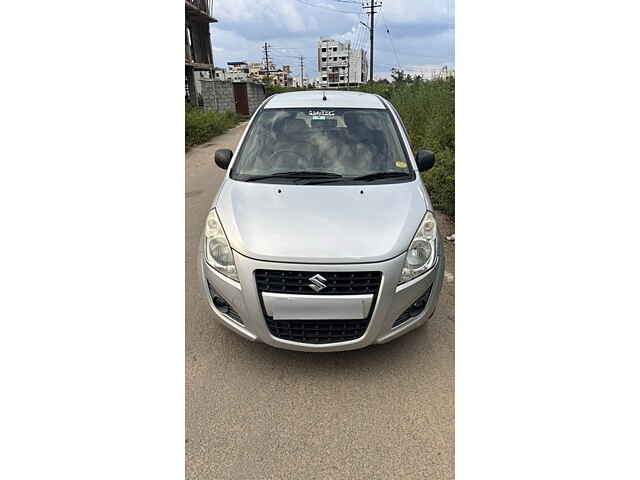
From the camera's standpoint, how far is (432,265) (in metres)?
2.34

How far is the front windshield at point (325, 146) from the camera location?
9.45 ft

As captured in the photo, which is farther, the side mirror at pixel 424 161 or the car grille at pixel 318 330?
the side mirror at pixel 424 161

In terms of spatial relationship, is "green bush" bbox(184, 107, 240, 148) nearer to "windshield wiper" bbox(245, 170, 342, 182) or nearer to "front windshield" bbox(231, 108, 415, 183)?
"front windshield" bbox(231, 108, 415, 183)

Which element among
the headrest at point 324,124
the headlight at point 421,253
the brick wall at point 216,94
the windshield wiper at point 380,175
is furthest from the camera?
the brick wall at point 216,94

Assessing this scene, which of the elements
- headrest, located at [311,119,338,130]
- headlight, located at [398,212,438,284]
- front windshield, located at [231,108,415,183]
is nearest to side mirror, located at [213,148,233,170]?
front windshield, located at [231,108,415,183]

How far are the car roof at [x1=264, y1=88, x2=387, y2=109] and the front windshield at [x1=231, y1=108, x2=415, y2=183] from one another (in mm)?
84

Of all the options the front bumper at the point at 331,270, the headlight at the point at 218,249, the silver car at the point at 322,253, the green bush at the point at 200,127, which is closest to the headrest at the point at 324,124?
the silver car at the point at 322,253

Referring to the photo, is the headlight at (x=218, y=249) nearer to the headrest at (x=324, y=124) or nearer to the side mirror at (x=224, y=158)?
the side mirror at (x=224, y=158)

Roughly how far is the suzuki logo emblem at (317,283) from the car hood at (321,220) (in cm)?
9

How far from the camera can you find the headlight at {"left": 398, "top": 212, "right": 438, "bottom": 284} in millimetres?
2225

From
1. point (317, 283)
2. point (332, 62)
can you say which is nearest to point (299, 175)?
point (317, 283)

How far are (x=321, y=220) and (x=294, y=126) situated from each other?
1.31 m
